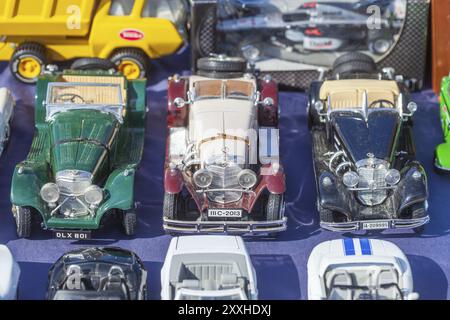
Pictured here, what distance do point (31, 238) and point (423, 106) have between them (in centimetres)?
624

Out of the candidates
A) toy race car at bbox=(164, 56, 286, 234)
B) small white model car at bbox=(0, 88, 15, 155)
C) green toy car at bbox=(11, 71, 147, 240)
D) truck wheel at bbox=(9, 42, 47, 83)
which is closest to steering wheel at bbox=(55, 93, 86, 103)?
green toy car at bbox=(11, 71, 147, 240)

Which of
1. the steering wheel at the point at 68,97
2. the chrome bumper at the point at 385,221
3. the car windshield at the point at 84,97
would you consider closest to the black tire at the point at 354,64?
the chrome bumper at the point at 385,221

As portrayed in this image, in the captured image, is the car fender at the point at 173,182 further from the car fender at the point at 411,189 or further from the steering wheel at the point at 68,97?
the car fender at the point at 411,189

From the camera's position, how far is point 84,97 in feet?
51.1

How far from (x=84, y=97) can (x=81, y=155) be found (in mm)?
1444

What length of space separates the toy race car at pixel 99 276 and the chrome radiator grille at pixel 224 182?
157 cm

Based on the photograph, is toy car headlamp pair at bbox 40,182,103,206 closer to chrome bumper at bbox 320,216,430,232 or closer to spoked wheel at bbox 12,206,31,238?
spoked wheel at bbox 12,206,31,238

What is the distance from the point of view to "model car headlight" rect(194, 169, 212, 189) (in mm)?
14055

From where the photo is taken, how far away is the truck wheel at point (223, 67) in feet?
52.1

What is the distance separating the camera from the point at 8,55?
17141 mm

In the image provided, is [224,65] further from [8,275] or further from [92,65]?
[8,275]

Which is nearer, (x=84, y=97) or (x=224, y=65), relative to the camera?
(x=84, y=97)

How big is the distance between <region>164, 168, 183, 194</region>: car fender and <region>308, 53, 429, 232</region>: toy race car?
1.73 meters

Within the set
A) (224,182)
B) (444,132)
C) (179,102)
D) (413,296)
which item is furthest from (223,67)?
(413,296)
